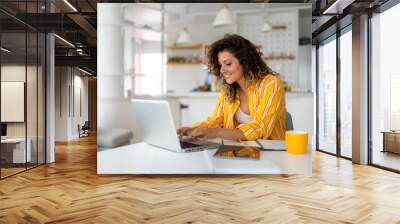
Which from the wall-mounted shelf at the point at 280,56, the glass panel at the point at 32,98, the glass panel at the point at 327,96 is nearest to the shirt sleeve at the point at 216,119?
the wall-mounted shelf at the point at 280,56

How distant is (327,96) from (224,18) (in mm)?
5142

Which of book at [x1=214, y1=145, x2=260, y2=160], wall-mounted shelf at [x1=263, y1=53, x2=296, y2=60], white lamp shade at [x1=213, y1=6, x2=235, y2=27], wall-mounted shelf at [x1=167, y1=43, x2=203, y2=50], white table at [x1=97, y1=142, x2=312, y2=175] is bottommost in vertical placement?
white table at [x1=97, y1=142, x2=312, y2=175]

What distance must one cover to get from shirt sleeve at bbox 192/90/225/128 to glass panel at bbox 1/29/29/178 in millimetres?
3162

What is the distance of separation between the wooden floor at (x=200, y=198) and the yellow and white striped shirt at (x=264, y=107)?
122 centimetres

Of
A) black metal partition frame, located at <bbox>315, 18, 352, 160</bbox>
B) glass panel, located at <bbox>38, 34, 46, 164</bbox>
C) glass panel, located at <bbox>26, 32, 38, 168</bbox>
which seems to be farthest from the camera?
black metal partition frame, located at <bbox>315, 18, 352, 160</bbox>

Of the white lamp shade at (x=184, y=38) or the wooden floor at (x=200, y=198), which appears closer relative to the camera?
the white lamp shade at (x=184, y=38)

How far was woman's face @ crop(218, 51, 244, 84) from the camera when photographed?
1.20 m

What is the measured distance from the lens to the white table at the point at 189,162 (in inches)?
50.8

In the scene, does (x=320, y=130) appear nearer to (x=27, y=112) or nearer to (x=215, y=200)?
(x=215, y=200)

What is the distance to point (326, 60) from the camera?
222 inches

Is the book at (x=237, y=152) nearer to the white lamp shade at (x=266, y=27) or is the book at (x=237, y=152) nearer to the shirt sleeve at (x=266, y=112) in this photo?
the shirt sleeve at (x=266, y=112)

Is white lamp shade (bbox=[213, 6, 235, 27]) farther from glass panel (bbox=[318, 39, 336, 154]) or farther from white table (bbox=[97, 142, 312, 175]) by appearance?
glass panel (bbox=[318, 39, 336, 154])

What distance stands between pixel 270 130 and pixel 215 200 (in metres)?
1.72

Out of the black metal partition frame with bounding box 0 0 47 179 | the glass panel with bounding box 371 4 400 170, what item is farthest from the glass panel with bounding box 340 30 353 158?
the black metal partition frame with bounding box 0 0 47 179
